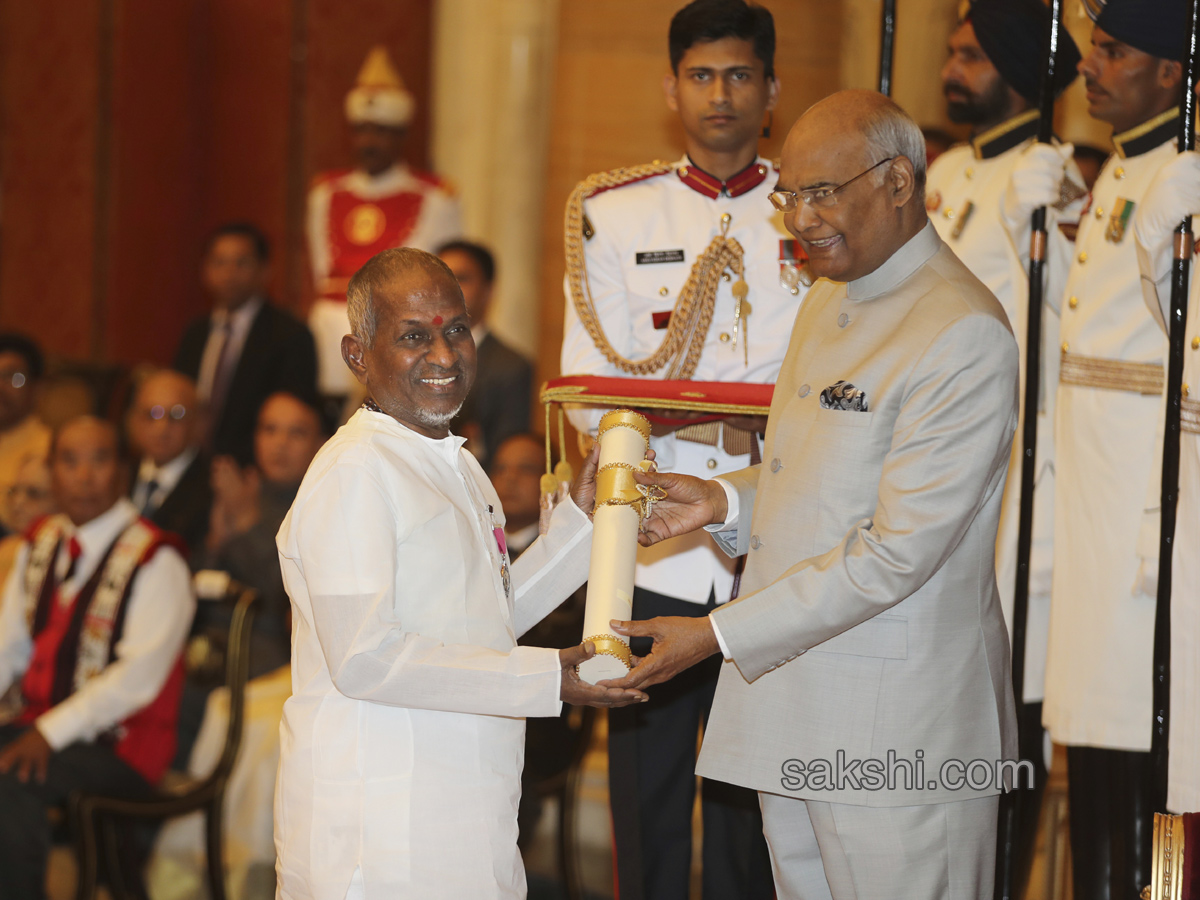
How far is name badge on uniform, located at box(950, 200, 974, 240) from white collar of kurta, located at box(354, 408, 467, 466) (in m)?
1.82

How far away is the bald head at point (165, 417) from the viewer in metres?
5.48

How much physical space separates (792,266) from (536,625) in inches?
52.5

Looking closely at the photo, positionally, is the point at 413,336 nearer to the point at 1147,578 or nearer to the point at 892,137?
the point at 892,137

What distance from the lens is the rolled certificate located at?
7.55 ft

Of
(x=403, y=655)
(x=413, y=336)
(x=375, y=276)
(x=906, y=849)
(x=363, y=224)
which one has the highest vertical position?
(x=363, y=224)

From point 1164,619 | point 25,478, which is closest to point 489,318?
point 25,478

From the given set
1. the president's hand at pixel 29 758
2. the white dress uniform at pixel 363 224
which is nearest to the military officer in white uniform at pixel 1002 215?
the president's hand at pixel 29 758

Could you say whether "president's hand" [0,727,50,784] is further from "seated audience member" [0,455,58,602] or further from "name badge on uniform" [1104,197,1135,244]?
"name badge on uniform" [1104,197,1135,244]

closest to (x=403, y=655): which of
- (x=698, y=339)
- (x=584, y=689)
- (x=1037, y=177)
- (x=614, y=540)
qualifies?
(x=584, y=689)

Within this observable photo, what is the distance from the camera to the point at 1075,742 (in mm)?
3182

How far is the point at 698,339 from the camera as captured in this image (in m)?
3.00

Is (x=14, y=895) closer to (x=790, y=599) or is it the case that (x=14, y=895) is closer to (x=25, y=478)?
(x=25, y=478)

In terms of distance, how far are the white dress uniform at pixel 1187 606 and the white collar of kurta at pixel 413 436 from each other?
149 centimetres

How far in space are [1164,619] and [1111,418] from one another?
0.58 m
